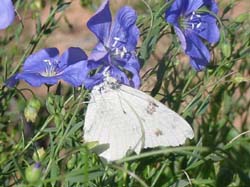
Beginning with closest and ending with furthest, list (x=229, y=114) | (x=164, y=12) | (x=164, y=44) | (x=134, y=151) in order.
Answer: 1. (x=134, y=151)
2. (x=164, y=12)
3. (x=229, y=114)
4. (x=164, y=44)

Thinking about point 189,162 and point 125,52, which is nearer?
point 125,52

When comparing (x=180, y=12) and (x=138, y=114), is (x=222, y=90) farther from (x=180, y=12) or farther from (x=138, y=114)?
(x=138, y=114)

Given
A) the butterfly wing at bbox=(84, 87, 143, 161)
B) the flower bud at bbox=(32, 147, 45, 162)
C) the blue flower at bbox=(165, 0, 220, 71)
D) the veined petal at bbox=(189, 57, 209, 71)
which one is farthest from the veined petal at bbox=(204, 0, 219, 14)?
the flower bud at bbox=(32, 147, 45, 162)

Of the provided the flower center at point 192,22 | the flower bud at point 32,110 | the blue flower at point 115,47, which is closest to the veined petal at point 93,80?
the blue flower at point 115,47

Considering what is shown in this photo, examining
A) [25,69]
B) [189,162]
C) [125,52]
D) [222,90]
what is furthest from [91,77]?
[222,90]

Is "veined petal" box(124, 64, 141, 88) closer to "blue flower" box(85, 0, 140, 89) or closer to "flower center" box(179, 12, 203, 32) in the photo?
"blue flower" box(85, 0, 140, 89)

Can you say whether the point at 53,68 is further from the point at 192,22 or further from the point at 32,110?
the point at 192,22

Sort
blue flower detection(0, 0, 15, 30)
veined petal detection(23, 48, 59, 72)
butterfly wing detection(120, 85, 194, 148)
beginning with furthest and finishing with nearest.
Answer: veined petal detection(23, 48, 59, 72) → butterfly wing detection(120, 85, 194, 148) → blue flower detection(0, 0, 15, 30)
